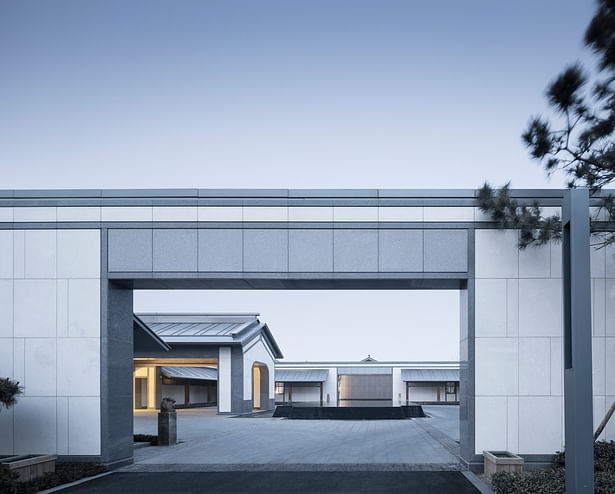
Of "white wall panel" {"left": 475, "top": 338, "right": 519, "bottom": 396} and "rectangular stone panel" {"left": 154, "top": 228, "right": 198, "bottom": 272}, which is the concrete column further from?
"rectangular stone panel" {"left": 154, "top": 228, "right": 198, "bottom": 272}

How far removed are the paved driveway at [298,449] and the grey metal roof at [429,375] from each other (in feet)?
80.5

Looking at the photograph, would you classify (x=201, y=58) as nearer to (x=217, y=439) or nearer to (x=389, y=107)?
(x=389, y=107)

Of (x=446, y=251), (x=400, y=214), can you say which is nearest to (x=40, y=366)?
(x=400, y=214)

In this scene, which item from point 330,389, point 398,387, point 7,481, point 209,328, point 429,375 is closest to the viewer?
point 7,481

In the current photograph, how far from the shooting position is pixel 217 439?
1798 centimetres

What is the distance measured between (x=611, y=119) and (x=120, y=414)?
11693mm

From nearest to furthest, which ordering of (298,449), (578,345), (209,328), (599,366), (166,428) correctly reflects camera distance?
(578,345), (599,366), (298,449), (166,428), (209,328)

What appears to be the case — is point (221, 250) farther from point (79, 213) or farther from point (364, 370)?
point (364, 370)

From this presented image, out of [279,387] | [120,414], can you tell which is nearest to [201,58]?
[120,414]

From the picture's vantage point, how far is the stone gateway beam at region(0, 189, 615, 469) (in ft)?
38.8

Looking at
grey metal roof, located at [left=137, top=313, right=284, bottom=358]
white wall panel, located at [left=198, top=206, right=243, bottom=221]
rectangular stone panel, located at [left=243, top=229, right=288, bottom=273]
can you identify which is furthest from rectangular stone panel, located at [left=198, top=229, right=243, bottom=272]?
grey metal roof, located at [left=137, top=313, right=284, bottom=358]

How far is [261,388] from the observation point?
128 feet

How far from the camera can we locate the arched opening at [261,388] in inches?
1506

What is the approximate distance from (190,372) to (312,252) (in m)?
29.8
